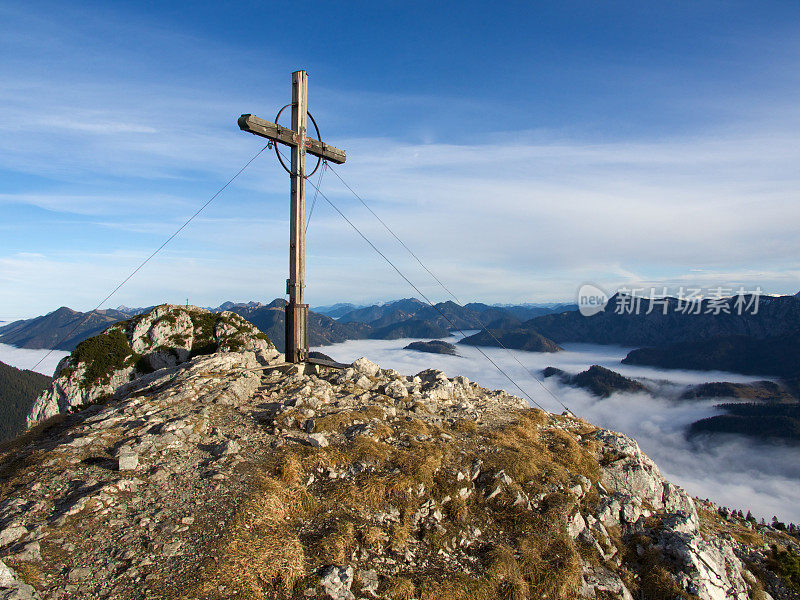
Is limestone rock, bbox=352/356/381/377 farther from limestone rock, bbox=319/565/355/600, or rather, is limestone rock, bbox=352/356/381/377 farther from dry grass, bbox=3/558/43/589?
dry grass, bbox=3/558/43/589

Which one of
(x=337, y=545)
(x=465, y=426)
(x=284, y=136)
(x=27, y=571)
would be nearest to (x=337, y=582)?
(x=337, y=545)

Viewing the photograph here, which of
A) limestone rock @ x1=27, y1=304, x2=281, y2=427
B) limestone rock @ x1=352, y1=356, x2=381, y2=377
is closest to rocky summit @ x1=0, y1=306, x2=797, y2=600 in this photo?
limestone rock @ x1=352, y1=356, x2=381, y2=377

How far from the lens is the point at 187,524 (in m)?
7.76

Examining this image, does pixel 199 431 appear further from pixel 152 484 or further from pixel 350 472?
pixel 350 472

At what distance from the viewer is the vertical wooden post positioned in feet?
56.6

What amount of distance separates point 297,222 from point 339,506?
1152 cm

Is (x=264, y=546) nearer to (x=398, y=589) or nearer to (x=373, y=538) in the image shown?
(x=373, y=538)

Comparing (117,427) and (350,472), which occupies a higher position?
(117,427)

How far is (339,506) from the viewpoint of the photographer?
29.8 feet

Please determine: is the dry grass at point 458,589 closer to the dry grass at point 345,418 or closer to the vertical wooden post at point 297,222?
the dry grass at point 345,418

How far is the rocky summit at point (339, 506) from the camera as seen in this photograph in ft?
23.0

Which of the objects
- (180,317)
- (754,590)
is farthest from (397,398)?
(180,317)

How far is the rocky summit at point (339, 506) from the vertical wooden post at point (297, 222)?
8.62ft

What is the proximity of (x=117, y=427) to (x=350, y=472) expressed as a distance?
6.36 meters
